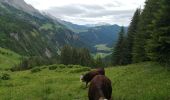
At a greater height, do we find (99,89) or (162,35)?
(162,35)

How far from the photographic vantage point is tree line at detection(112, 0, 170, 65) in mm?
42469

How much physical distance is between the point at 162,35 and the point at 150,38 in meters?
14.4

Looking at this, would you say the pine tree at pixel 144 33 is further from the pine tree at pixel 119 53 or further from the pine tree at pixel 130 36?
the pine tree at pixel 119 53

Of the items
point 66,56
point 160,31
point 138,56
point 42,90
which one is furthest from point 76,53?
point 42,90

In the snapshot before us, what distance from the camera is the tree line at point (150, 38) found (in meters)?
42.5

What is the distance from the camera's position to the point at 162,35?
42.8m

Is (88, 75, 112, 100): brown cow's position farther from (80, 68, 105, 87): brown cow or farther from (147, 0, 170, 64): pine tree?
(147, 0, 170, 64): pine tree

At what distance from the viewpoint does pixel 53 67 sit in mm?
67250

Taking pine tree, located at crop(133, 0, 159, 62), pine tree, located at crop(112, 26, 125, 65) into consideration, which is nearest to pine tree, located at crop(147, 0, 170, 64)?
pine tree, located at crop(133, 0, 159, 62)

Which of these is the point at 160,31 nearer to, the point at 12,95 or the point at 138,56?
the point at 12,95

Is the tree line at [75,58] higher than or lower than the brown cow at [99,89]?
lower

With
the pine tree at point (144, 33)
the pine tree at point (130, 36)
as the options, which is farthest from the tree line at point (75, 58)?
the pine tree at point (144, 33)

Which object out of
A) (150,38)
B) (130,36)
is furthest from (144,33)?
(130,36)

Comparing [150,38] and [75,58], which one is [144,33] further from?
[75,58]
